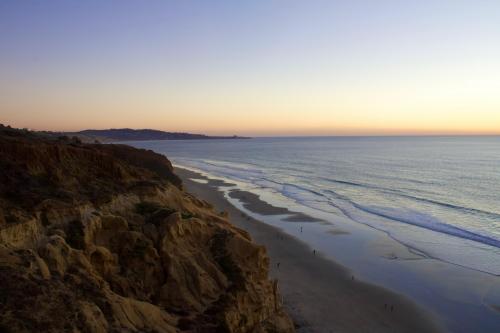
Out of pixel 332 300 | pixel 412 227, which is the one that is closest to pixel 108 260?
pixel 332 300

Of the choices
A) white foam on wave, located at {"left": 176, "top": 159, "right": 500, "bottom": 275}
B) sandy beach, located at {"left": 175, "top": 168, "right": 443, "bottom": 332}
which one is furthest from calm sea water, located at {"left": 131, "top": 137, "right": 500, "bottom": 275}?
sandy beach, located at {"left": 175, "top": 168, "right": 443, "bottom": 332}

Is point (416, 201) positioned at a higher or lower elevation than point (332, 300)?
lower

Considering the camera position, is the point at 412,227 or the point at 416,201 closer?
the point at 412,227

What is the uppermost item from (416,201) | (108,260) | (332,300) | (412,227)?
(108,260)

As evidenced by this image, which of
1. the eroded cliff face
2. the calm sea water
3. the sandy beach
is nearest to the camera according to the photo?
the eroded cliff face

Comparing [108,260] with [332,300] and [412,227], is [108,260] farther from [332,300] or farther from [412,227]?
[412,227]

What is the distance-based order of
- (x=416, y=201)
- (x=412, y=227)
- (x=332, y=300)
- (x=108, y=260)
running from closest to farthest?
(x=108, y=260) < (x=332, y=300) < (x=412, y=227) < (x=416, y=201)

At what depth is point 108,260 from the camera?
1221cm

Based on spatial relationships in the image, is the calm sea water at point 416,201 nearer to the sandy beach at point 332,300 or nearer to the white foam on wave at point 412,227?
the white foam on wave at point 412,227

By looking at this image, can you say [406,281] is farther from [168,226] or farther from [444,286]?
[168,226]

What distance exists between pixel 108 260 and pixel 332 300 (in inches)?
445

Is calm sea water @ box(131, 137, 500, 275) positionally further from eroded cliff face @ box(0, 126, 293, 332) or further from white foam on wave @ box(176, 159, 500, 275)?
eroded cliff face @ box(0, 126, 293, 332)

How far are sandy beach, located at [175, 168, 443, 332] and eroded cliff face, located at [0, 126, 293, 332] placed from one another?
3.71m

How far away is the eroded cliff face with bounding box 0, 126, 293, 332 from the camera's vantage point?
9070 millimetres
